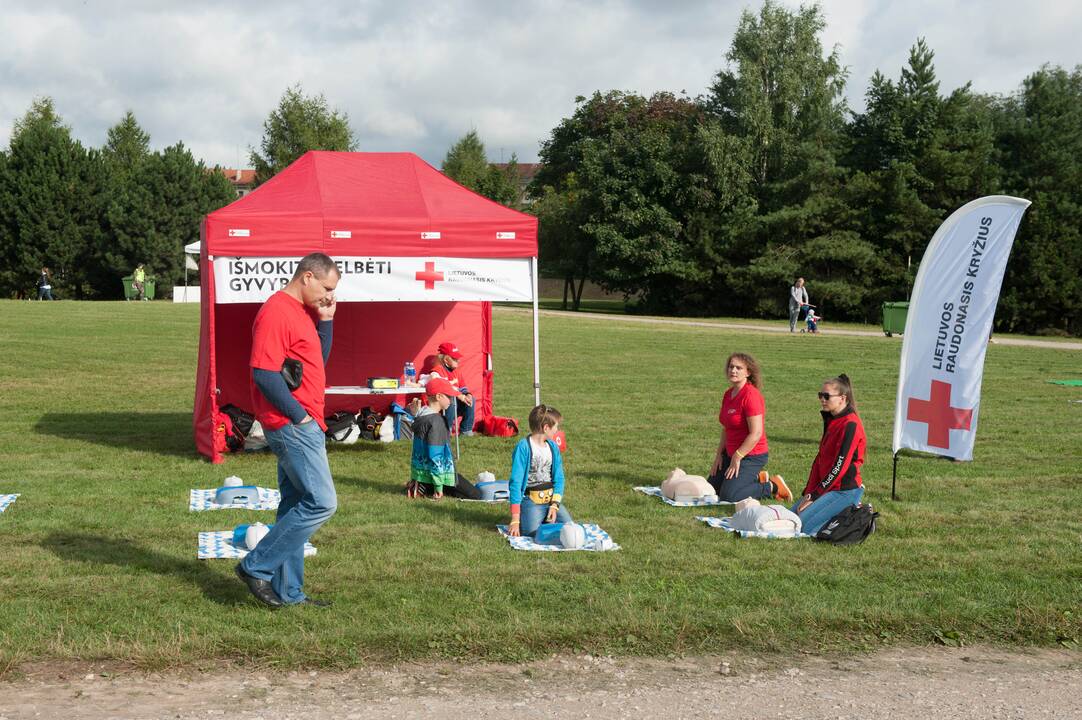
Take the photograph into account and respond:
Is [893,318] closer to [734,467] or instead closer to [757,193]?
[757,193]

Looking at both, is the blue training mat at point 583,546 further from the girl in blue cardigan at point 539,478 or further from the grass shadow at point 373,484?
the grass shadow at point 373,484

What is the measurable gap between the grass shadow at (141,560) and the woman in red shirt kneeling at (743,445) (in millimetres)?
4367

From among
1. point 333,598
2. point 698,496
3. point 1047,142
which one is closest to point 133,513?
point 333,598

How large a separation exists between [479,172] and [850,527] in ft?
233

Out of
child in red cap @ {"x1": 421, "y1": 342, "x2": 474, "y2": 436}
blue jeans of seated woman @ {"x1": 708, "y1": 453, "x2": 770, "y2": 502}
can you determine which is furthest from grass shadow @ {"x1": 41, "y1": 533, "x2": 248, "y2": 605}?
blue jeans of seated woman @ {"x1": 708, "y1": 453, "x2": 770, "y2": 502}

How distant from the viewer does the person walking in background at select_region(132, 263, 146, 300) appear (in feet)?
161

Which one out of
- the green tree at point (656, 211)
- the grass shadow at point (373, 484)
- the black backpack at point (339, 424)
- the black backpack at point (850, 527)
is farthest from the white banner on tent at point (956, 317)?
the green tree at point (656, 211)

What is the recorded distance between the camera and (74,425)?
13531 millimetres

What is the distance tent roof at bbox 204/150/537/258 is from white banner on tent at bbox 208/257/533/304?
0.10 metres

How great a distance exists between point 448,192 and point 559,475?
5697 mm

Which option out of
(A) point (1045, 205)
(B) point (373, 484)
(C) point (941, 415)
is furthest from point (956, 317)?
(A) point (1045, 205)

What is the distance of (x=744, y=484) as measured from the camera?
352 inches

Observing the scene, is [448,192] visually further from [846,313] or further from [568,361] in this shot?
[846,313]

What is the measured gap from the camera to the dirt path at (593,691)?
4.48m
